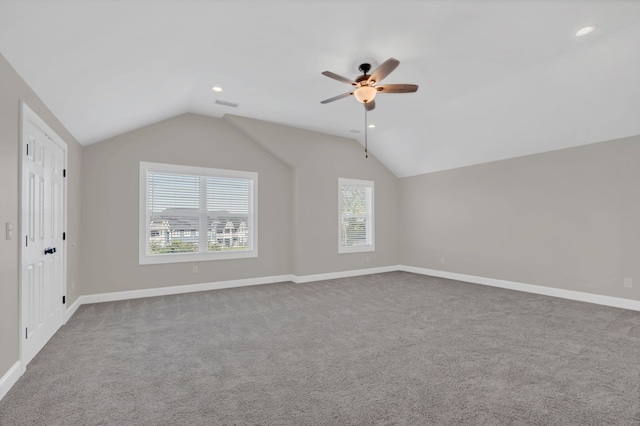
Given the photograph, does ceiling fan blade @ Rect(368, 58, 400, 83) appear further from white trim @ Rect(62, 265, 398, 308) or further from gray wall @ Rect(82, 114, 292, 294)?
white trim @ Rect(62, 265, 398, 308)

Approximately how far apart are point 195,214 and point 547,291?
20.9 ft

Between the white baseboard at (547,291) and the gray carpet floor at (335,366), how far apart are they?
0.90 ft

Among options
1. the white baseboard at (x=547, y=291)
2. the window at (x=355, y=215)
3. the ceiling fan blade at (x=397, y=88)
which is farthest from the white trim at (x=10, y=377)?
the white baseboard at (x=547, y=291)

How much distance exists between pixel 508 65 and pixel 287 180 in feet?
14.1

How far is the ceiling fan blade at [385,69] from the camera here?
301cm

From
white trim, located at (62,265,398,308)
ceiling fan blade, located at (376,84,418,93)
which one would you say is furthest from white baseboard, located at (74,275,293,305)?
ceiling fan blade, located at (376,84,418,93)

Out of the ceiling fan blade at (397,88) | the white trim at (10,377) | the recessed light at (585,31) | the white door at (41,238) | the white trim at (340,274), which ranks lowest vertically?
the white trim at (340,274)

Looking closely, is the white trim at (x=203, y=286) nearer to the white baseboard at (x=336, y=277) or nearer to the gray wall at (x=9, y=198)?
the white baseboard at (x=336, y=277)

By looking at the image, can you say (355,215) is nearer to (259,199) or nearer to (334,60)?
(259,199)

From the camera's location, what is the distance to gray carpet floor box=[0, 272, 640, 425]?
2033 mm

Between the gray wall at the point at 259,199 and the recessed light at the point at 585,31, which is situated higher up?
the recessed light at the point at 585,31

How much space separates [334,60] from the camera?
3.56 m

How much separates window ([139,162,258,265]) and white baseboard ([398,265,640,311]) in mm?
4320

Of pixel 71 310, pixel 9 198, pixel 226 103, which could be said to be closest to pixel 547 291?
pixel 226 103
